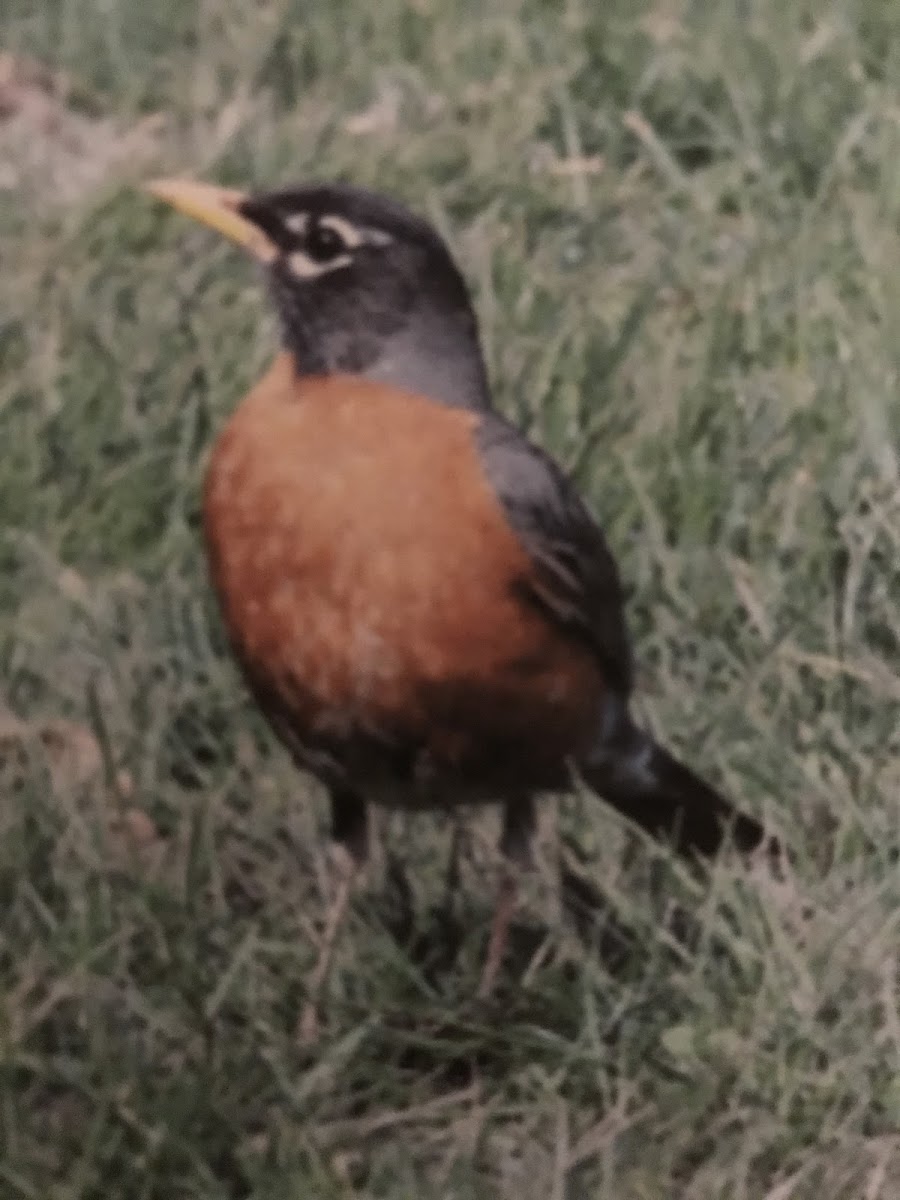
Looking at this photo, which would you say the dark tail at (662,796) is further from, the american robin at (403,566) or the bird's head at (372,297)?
the bird's head at (372,297)

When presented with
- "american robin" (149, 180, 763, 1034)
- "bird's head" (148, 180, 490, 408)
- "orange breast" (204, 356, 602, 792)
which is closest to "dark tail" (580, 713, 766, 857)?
"american robin" (149, 180, 763, 1034)

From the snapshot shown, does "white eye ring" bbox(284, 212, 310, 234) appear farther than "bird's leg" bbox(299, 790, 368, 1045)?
Yes

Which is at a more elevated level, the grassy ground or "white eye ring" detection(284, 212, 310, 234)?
"white eye ring" detection(284, 212, 310, 234)

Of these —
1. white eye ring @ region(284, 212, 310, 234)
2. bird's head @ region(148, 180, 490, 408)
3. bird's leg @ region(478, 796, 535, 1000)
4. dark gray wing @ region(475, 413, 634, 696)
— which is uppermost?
white eye ring @ region(284, 212, 310, 234)

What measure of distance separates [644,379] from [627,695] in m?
1.02

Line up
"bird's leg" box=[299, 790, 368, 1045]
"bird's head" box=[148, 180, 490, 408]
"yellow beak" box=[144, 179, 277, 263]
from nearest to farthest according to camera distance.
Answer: "bird's leg" box=[299, 790, 368, 1045] → "bird's head" box=[148, 180, 490, 408] → "yellow beak" box=[144, 179, 277, 263]

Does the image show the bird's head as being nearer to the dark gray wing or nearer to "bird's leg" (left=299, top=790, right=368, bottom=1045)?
the dark gray wing

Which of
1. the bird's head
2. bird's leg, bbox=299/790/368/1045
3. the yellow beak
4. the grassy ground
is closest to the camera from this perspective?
the grassy ground

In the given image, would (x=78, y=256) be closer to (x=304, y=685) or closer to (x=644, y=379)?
(x=644, y=379)

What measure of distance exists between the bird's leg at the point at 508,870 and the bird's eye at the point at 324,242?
61cm

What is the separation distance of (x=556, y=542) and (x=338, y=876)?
0.44 metres

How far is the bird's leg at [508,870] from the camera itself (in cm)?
289

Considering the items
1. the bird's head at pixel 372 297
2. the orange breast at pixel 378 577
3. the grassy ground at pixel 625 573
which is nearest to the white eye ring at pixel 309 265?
the bird's head at pixel 372 297

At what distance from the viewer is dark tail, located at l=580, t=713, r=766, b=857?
3.05 meters
